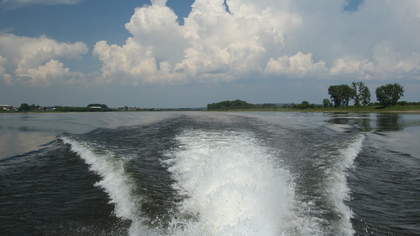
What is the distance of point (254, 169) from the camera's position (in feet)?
23.6

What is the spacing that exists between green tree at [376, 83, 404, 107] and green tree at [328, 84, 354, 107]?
20649mm

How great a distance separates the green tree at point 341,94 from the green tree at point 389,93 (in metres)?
20.6

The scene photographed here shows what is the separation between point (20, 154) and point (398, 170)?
53.9ft

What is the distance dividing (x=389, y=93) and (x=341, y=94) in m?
23.6

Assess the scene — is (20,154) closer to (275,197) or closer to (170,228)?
(170,228)

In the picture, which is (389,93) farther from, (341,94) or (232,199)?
(232,199)

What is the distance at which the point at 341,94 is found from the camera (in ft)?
317

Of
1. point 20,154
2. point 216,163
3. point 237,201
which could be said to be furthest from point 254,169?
point 20,154

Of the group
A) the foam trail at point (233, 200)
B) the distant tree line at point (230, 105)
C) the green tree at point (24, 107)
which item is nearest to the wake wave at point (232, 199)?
the foam trail at point (233, 200)

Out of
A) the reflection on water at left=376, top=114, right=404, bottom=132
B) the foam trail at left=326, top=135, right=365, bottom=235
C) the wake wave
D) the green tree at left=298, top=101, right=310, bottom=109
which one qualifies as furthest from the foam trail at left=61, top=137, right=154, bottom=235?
the green tree at left=298, top=101, right=310, bottom=109

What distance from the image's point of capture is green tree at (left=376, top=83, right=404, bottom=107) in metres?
72.2

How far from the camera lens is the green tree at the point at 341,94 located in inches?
3780

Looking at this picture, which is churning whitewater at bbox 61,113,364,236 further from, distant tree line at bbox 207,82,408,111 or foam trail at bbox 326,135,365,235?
distant tree line at bbox 207,82,408,111

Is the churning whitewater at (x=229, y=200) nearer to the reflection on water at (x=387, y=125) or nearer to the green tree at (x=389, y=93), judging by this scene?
the reflection on water at (x=387, y=125)
